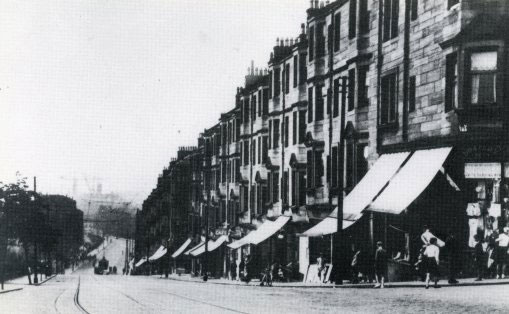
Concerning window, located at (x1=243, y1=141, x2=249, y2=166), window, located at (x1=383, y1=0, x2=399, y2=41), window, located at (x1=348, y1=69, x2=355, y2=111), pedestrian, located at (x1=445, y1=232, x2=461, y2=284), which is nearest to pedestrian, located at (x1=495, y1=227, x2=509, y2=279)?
pedestrian, located at (x1=445, y1=232, x2=461, y2=284)

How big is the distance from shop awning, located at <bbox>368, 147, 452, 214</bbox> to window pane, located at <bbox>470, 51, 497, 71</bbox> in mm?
2750

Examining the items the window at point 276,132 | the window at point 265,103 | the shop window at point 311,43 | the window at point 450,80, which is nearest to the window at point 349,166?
the shop window at point 311,43

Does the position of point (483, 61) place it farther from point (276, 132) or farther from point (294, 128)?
point (276, 132)

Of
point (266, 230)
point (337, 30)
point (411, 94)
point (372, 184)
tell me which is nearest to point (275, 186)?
point (266, 230)

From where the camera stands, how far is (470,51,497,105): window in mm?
23844

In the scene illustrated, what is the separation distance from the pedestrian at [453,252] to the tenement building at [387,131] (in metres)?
0.28

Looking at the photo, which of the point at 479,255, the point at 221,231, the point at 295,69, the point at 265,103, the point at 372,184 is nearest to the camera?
the point at 479,255

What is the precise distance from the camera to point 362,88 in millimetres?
33094

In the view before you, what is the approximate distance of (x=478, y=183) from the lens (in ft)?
79.1

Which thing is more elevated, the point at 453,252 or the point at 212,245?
the point at 453,252

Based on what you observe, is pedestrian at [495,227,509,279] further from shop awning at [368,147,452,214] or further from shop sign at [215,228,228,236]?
shop sign at [215,228,228,236]

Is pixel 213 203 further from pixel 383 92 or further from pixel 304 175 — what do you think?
pixel 383 92

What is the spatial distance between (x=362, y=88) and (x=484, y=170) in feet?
33.4

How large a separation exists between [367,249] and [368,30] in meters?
9.38
